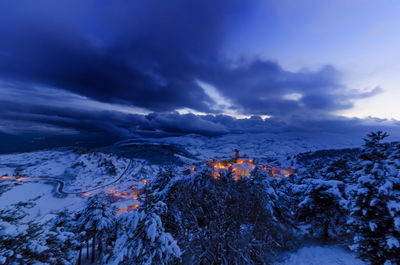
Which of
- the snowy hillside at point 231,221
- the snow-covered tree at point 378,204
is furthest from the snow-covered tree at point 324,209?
the snow-covered tree at point 378,204

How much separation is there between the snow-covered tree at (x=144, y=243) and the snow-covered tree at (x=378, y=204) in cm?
1102

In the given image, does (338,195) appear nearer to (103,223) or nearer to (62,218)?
(103,223)

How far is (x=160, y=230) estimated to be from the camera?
817 centimetres

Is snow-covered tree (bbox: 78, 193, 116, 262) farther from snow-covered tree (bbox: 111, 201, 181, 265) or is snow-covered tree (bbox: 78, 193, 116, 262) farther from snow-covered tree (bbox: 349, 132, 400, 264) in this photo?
snow-covered tree (bbox: 349, 132, 400, 264)

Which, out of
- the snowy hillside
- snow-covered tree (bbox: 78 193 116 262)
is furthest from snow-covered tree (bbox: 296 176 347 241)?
snow-covered tree (bbox: 78 193 116 262)

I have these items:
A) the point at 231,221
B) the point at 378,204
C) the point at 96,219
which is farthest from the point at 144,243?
the point at 96,219

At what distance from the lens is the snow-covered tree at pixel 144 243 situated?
7645 millimetres

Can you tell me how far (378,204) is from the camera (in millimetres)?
8523

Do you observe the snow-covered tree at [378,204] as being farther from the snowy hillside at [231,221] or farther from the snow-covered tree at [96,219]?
the snow-covered tree at [96,219]

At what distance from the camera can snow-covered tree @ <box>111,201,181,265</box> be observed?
25.1ft

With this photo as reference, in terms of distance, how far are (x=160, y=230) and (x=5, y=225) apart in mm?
8392

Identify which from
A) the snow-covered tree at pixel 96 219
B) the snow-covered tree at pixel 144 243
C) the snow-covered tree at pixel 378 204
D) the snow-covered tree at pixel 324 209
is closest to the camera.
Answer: the snow-covered tree at pixel 144 243

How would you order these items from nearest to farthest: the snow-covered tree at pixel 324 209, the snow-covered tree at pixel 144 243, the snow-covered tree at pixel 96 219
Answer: the snow-covered tree at pixel 144 243
the snow-covered tree at pixel 324 209
the snow-covered tree at pixel 96 219

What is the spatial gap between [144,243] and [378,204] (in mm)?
13144
